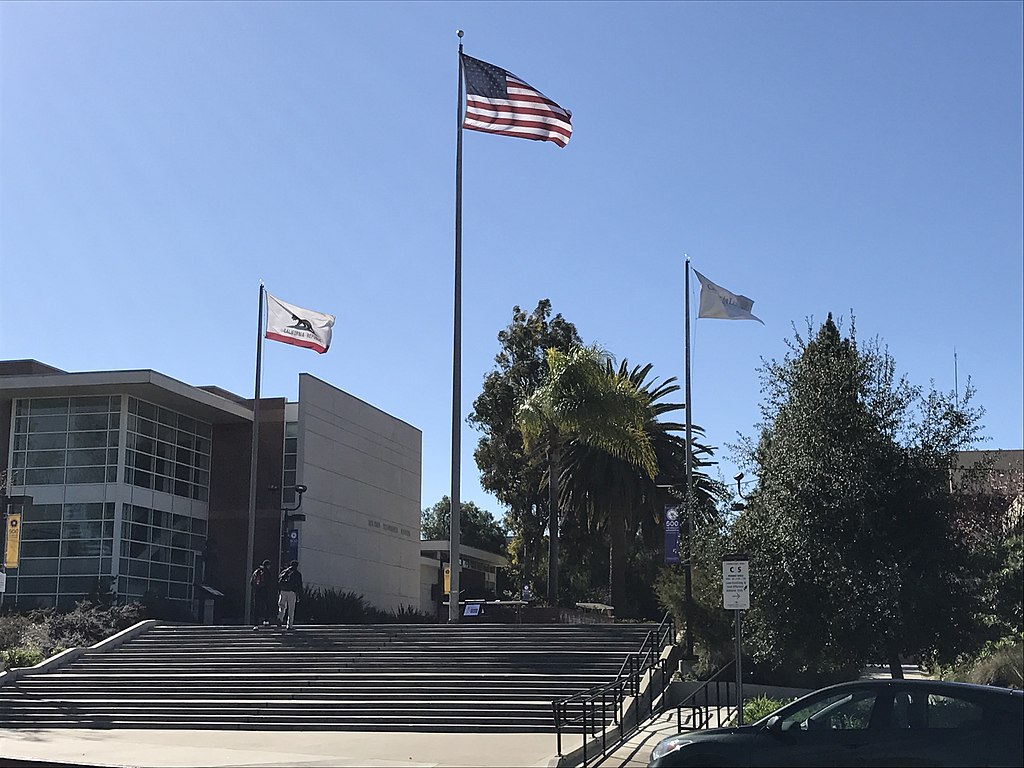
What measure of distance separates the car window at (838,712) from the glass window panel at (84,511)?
1271 inches

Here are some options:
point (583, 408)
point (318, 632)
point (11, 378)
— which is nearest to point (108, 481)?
point (11, 378)

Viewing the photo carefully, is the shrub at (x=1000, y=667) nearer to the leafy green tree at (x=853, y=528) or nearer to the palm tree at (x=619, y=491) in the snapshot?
the leafy green tree at (x=853, y=528)

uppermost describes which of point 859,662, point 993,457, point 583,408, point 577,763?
point 583,408

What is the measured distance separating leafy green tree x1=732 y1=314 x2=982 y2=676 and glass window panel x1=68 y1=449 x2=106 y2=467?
87.8 feet

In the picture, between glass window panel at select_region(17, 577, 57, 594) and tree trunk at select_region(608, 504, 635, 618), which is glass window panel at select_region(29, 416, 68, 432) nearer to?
glass window panel at select_region(17, 577, 57, 594)

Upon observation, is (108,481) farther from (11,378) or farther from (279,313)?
(279,313)

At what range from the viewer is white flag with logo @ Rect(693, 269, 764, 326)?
1356 inches

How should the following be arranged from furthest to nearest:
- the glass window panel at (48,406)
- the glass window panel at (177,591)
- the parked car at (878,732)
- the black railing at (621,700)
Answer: the glass window panel at (177,591), the glass window panel at (48,406), the black railing at (621,700), the parked car at (878,732)

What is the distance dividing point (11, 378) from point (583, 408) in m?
19.6

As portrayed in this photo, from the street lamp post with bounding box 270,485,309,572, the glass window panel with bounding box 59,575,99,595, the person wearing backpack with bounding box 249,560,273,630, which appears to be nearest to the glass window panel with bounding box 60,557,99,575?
the glass window panel with bounding box 59,575,99,595

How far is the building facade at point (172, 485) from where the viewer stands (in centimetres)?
3856

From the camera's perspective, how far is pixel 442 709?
20234mm

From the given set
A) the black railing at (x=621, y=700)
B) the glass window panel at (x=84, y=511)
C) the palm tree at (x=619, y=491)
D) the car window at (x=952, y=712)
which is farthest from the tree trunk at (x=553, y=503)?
the car window at (x=952, y=712)

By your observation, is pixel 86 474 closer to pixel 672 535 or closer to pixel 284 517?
pixel 284 517
